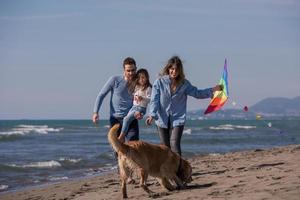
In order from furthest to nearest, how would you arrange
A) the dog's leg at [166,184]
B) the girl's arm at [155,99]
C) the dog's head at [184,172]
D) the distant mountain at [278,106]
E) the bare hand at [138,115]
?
1. the distant mountain at [278,106]
2. the bare hand at [138,115]
3. the girl's arm at [155,99]
4. the dog's head at [184,172]
5. the dog's leg at [166,184]

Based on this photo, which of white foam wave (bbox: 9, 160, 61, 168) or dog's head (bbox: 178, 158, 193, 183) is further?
white foam wave (bbox: 9, 160, 61, 168)

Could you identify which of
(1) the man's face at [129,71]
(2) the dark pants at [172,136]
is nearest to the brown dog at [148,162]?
(2) the dark pants at [172,136]

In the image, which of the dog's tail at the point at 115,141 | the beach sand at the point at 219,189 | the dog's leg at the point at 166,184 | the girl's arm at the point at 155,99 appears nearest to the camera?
the beach sand at the point at 219,189

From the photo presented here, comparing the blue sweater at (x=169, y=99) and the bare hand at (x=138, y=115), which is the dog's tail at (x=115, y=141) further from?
the bare hand at (x=138, y=115)

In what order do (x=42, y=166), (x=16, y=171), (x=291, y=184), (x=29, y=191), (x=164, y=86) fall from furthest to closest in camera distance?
(x=42, y=166)
(x=16, y=171)
(x=29, y=191)
(x=164, y=86)
(x=291, y=184)

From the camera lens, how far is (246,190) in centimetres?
608

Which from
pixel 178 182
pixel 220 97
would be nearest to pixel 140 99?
pixel 220 97

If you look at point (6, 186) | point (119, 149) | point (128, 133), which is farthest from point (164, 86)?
point (6, 186)

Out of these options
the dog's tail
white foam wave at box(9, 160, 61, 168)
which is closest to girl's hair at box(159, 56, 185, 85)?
the dog's tail

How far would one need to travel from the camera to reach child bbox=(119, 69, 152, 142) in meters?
7.70

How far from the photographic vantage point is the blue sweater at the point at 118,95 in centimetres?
791

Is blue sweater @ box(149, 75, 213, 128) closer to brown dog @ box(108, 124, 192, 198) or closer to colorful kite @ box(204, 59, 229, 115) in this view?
colorful kite @ box(204, 59, 229, 115)

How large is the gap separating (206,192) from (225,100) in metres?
2.15

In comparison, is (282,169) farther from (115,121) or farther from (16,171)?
(16,171)
